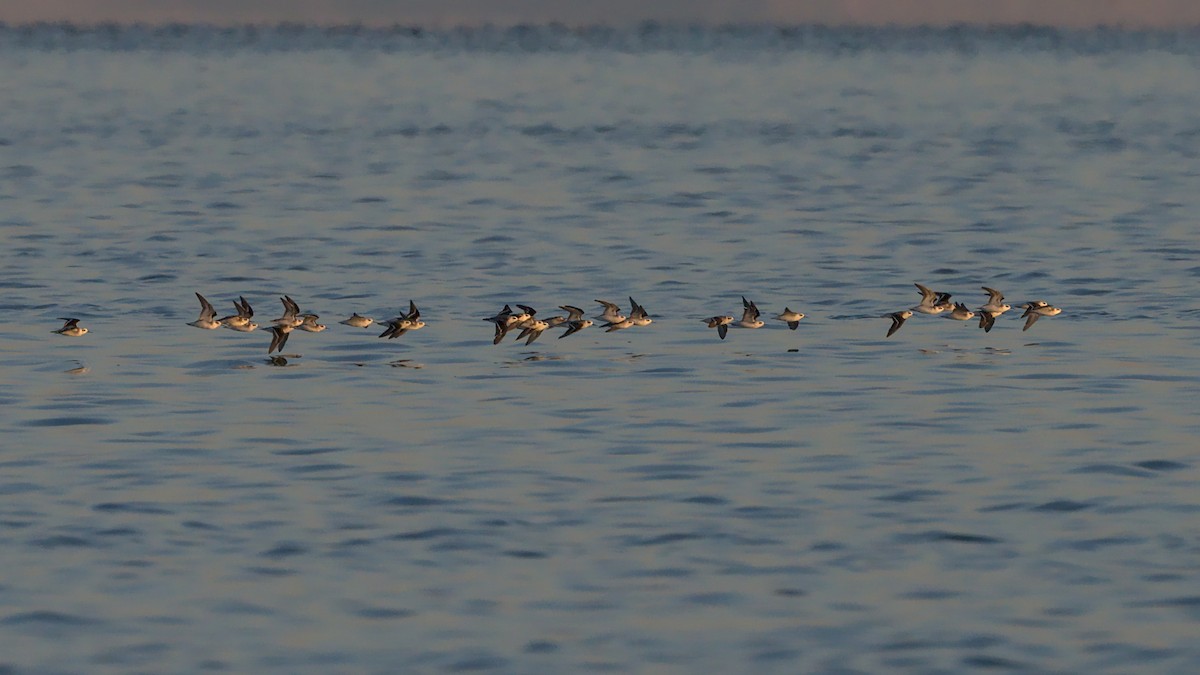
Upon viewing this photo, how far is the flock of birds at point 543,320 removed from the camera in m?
38.6

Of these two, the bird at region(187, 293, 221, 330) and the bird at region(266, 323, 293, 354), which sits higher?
the bird at region(187, 293, 221, 330)

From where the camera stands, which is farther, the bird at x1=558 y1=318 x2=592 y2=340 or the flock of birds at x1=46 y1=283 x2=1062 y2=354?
the bird at x1=558 y1=318 x2=592 y2=340

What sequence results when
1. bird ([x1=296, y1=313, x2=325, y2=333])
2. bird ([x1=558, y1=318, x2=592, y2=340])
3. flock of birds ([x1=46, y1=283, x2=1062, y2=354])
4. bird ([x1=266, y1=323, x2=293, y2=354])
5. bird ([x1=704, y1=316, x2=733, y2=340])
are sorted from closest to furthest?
bird ([x1=266, y1=323, x2=293, y2=354]), flock of birds ([x1=46, y1=283, x2=1062, y2=354]), bird ([x1=296, y1=313, x2=325, y2=333]), bird ([x1=558, y1=318, x2=592, y2=340]), bird ([x1=704, y1=316, x2=733, y2=340])

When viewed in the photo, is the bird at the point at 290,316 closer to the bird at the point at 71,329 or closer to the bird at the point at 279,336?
the bird at the point at 279,336

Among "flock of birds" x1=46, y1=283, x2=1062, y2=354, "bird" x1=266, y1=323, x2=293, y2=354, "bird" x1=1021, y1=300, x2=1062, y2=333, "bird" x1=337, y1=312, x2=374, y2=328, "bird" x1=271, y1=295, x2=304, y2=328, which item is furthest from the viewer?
"bird" x1=1021, y1=300, x2=1062, y2=333

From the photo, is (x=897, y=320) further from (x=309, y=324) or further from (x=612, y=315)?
(x=309, y=324)

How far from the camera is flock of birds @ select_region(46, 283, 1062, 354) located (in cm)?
3859

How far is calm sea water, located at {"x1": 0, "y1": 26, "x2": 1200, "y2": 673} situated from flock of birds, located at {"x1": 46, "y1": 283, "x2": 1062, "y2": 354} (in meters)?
0.38

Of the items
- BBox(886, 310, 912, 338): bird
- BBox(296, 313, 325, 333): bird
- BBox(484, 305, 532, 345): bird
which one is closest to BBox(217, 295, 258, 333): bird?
BBox(296, 313, 325, 333): bird

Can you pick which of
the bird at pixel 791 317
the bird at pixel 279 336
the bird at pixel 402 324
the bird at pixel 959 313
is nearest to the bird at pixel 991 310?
the bird at pixel 959 313

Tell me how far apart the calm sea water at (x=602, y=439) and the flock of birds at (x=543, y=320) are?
38 centimetres

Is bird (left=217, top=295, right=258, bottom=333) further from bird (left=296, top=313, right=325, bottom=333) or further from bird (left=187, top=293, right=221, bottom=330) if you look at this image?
bird (left=296, top=313, right=325, bottom=333)

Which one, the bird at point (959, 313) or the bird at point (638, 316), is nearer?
the bird at point (638, 316)

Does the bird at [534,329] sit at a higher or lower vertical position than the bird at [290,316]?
lower
